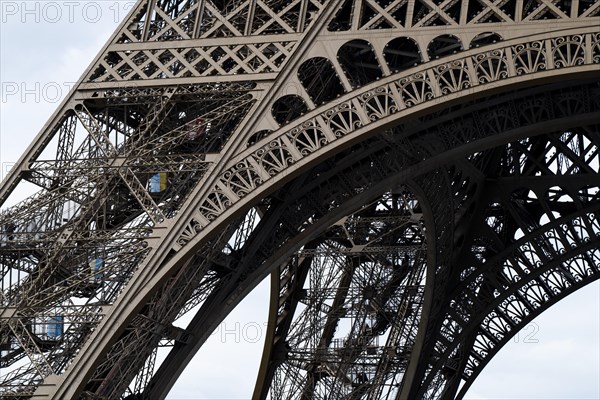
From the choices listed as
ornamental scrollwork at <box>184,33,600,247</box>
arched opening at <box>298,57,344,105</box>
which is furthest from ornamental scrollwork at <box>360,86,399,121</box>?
arched opening at <box>298,57,344,105</box>

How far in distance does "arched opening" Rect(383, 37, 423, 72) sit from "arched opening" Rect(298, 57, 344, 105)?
1.03m

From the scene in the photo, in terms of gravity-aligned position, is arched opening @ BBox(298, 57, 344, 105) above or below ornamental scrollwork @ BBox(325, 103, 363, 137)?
above

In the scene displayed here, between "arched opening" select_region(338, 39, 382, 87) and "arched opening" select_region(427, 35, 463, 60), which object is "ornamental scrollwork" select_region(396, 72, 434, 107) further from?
"arched opening" select_region(338, 39, 382, 87)

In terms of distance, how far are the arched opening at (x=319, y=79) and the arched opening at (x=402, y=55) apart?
103 centimetres

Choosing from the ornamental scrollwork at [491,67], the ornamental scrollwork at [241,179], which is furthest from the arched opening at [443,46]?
the ornamental scrollwork at [241,179]

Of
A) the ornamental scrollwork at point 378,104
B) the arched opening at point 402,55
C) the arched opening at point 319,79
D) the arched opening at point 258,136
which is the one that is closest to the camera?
the ornamental scrollwork at point 378,104

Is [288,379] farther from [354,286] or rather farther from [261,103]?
[261,103]

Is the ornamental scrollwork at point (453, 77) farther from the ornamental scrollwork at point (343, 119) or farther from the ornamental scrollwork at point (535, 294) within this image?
the ornamental scrollwork at point (535, 294)

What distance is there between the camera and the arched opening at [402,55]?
78.4 ft

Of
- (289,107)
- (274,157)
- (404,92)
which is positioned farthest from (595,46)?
(289,107)

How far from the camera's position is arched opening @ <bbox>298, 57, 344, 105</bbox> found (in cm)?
2325

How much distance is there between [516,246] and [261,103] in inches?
508

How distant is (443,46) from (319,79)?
251cm

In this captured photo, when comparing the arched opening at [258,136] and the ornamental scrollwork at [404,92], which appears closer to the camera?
the ornamental scrollwork at [404,92]
